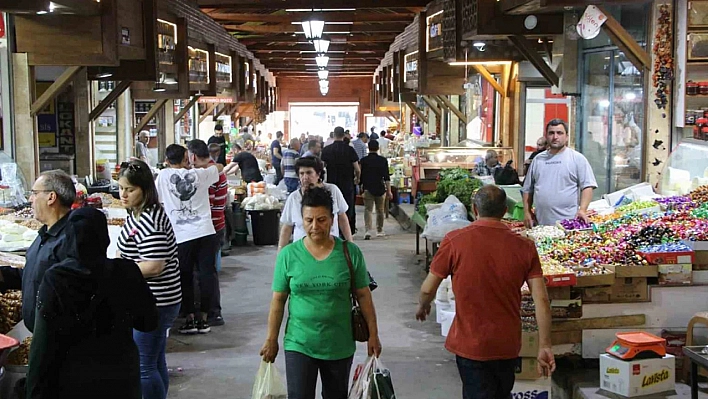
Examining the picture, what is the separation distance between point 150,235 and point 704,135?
5.11m

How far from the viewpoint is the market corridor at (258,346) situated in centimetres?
657

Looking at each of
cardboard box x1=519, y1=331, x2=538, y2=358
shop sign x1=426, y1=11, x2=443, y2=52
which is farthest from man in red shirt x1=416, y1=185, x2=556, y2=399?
shop sign x1=426, y1=11, x2=443, y2=52

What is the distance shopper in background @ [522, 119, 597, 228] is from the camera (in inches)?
296

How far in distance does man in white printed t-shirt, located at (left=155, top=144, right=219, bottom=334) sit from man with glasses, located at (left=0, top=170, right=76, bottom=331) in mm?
2927

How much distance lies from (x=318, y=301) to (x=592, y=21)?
16.7 ft

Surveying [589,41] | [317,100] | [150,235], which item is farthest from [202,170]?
[317,100]

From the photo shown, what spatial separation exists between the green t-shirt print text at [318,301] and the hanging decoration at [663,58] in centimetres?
499

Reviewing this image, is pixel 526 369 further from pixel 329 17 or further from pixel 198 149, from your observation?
pixel 329 17

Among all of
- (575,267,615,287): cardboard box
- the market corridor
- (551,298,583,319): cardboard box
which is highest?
(575,267,615,287): cardboard box

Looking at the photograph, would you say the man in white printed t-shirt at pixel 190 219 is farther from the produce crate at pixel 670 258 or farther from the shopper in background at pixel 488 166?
the shopper in background at pixel 488 166

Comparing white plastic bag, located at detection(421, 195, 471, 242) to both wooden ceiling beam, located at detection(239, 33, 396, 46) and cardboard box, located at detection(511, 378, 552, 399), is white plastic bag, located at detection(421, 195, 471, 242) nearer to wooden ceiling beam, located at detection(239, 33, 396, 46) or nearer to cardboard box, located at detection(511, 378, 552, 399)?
cardboard box, located at detection(511, 378, 552, 399)

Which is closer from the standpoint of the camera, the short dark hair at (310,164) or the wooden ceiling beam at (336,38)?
the short dark hair at (310,164)

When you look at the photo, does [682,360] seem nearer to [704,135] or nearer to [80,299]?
[704,135]

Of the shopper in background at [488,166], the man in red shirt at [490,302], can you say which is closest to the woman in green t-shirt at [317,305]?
the man in red shirt at [490,302]
